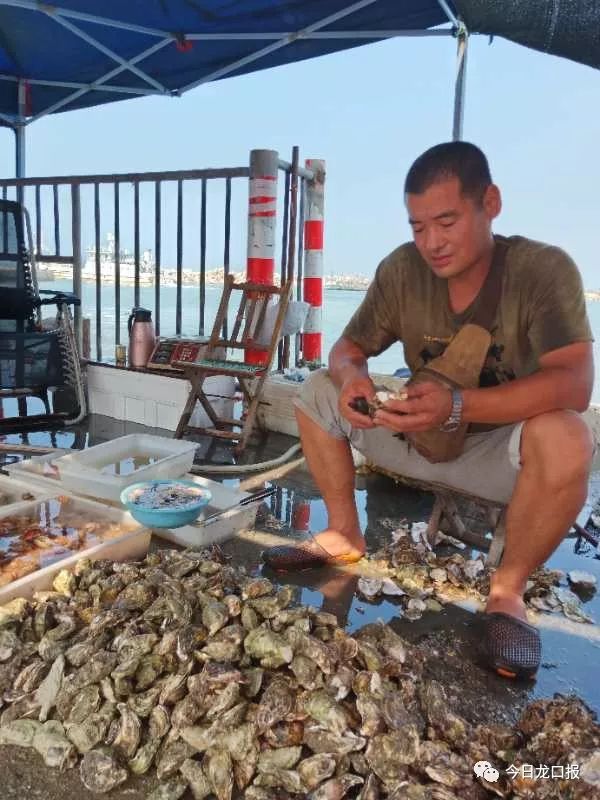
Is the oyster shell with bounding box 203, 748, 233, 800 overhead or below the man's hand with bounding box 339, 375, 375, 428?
below

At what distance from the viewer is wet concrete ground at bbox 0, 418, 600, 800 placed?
1331 mm

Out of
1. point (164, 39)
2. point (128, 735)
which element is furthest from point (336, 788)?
point (164, 39)

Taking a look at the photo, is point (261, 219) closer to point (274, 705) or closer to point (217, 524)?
point (217, 524)

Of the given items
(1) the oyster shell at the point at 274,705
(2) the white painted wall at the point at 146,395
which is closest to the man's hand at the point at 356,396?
(1) the oyster shell at the point at 274,705

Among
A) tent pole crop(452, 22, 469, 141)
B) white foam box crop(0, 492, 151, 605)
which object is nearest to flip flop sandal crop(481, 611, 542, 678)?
white foam box crop(0, 492, 151, 605)

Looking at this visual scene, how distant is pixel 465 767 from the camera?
1261 mm

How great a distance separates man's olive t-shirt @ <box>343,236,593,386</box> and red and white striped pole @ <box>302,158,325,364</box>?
9.47ft

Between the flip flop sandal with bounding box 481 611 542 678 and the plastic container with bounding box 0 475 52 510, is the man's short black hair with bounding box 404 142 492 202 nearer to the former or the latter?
the flip flop sandal with bounding box 481 611 542 678

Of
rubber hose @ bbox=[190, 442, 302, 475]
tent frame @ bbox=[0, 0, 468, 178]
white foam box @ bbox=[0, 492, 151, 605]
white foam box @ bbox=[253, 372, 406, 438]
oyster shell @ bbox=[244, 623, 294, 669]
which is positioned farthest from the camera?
white foam box @ bbox=[253, 372, 406, 438]

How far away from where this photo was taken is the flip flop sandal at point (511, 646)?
1.72m

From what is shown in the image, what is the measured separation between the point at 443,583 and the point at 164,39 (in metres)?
5.29

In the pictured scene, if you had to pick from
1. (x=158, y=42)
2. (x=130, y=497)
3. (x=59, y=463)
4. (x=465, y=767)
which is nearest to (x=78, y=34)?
(x=158, y=42)

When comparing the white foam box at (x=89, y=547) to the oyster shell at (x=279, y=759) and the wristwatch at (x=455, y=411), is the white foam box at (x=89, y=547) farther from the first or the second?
the wristwatch at (x=455, y=411)

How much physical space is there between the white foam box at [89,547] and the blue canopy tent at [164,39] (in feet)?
10.2
